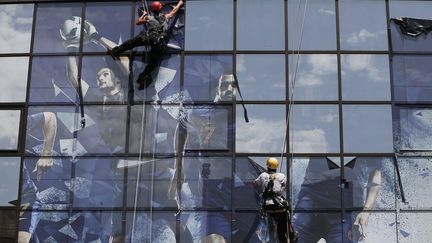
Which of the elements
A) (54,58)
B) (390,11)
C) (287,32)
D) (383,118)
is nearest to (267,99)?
(287,32)

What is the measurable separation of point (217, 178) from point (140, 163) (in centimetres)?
158

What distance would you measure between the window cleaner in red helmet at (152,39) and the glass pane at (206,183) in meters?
2.02

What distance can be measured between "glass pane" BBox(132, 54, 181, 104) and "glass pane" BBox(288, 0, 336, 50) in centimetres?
243

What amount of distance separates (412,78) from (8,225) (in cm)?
868

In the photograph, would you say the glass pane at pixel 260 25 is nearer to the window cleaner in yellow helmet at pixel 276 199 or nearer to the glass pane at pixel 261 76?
the glass pane at pixel 261 76

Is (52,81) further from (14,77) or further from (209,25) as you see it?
(209,25)

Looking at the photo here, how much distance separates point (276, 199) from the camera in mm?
11734

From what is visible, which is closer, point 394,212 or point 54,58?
point 394,212

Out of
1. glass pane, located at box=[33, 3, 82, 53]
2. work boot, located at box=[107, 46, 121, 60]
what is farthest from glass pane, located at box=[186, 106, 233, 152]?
glass pane, located at box=[33, 3, 82, 53]

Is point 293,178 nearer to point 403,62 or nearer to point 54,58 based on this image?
point 403,62

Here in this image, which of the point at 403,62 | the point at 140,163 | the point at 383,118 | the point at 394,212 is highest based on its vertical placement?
the point at 403,62

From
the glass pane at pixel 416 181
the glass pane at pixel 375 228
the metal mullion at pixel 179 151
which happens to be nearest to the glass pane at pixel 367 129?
the glass pane at pixel 416 181

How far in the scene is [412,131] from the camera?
12969 mm

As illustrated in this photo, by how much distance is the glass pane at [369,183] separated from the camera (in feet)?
41.5
